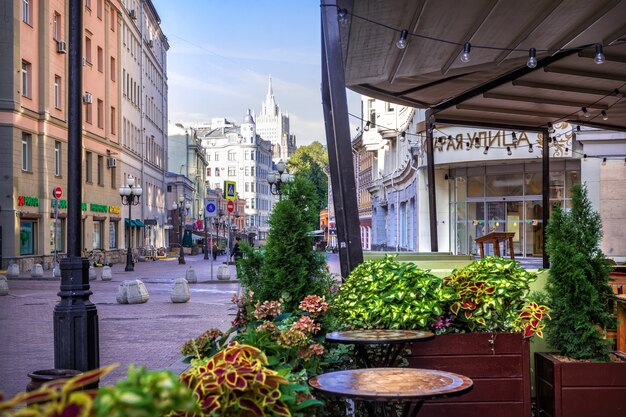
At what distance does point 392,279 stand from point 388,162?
52.4 m

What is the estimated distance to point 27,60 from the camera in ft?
129

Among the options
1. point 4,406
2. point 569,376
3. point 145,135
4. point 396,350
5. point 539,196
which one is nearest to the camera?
point 4,406

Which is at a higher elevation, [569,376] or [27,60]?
[27,60]

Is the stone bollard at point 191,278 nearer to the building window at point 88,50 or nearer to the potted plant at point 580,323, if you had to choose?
the building window at point 88,50

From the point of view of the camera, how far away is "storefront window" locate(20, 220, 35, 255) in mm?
39062

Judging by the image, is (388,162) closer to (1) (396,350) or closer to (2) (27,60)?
(2) (27,60)

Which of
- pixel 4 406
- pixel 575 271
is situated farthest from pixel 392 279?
pixel 4 406

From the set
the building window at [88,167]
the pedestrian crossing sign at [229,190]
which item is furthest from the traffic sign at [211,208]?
the building window at [88,167]

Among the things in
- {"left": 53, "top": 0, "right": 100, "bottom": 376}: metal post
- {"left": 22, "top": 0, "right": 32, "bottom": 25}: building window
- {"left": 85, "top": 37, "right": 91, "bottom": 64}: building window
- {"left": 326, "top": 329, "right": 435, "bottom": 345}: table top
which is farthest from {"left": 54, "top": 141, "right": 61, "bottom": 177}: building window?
{"left": 326, "top": 329, "right": 435, "bottom": 345}: table top

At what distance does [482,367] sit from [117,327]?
11358 millimetres

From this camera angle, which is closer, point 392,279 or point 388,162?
point 392,279

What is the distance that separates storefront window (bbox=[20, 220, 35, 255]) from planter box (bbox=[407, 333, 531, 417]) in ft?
118

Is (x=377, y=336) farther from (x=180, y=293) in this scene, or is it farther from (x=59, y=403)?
(x=180, y=293)

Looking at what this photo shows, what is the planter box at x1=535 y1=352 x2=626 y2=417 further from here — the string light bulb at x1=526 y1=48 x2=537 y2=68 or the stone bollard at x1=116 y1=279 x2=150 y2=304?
the stone bollard at x1=116 y1=279 x2=150 y2=304
